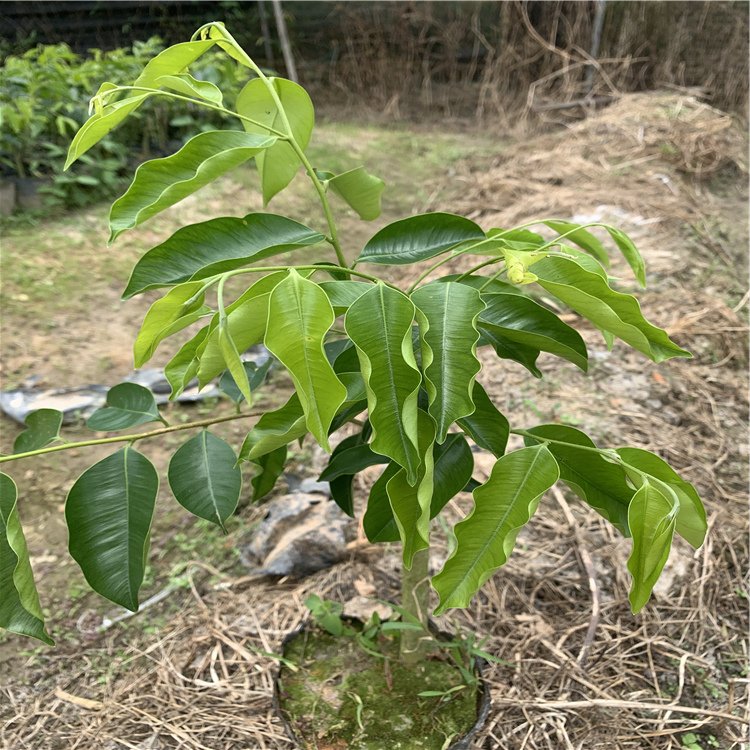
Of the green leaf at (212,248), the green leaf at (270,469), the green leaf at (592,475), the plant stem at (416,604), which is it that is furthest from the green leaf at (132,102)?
the plant stem at (416,604)

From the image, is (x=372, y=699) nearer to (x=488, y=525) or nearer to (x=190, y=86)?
(x=488, y=525)

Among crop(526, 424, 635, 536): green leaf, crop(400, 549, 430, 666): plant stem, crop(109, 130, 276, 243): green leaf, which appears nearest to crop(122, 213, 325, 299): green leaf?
crop(109, 130, 276, 243): green leaf

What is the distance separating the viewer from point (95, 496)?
0.76 metres

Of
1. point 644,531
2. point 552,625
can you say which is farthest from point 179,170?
point 552,625

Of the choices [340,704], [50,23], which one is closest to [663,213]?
[340,704]

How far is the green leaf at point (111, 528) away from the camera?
73 cm

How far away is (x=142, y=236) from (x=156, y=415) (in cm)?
241

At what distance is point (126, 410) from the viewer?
89 centimetres

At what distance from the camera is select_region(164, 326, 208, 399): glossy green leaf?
686 mm

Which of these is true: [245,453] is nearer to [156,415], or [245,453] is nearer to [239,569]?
[156,415]

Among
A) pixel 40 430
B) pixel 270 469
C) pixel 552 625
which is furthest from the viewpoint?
pixel 552 625

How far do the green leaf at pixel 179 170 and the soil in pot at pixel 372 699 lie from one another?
2.56ft

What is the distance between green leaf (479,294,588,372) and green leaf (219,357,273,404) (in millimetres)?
314

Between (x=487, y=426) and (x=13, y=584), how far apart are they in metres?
0.56
